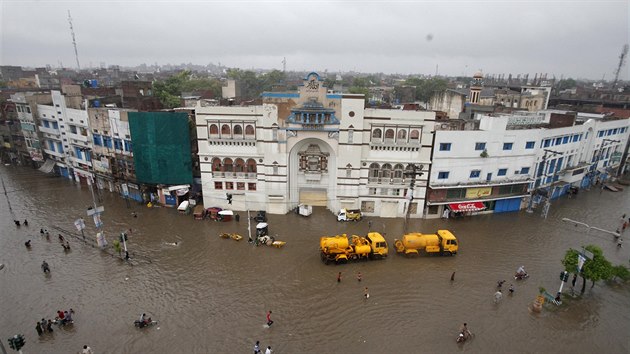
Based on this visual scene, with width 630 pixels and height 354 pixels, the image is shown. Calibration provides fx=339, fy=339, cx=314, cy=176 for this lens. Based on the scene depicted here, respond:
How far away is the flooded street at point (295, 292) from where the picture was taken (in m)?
22.9

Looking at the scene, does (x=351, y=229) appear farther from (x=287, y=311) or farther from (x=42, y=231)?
(x=42, y=231)

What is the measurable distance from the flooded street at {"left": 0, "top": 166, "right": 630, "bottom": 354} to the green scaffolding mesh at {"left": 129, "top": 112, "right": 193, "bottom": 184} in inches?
208

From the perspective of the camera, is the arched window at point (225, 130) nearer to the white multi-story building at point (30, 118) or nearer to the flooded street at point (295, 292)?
the flooded street at point (295, 292)

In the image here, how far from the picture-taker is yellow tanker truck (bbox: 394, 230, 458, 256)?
106ft

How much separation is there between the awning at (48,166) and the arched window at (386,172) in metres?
53.5

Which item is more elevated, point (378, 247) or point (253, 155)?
point (253, 155)

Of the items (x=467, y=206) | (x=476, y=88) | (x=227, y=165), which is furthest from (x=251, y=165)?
(x=476, y=88)

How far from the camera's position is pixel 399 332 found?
23.5 meters

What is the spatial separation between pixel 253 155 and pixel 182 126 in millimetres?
9466

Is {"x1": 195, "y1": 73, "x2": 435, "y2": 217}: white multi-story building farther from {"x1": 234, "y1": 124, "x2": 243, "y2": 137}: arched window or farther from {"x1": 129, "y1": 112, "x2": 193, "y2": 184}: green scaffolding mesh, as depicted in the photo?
{"x1": 129, "y1": 112, "x2": 193, "y2": 184}: green scaffolding mesh

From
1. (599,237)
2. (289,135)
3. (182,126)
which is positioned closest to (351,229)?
(289,135)

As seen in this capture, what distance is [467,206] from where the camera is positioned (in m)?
40.6

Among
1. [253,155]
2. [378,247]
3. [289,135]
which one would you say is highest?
[289,135]

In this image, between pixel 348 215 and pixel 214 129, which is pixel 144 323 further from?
pixel 348 215
